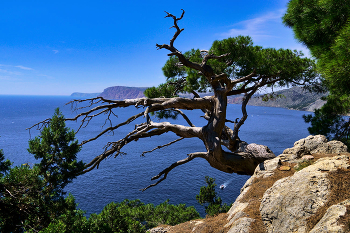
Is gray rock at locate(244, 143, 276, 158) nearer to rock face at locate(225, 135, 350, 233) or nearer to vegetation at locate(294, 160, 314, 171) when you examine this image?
vegetation at locate(294, 160, 314, 171)

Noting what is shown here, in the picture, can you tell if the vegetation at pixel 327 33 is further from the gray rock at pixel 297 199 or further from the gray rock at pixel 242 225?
the gray rock at pixel 242 225

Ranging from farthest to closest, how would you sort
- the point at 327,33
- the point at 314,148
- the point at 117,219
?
the point at 117,219 → the point at 314,148 → the point at 327,33

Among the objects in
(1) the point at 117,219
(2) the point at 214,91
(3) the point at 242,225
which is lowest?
(1) the point at 117,219

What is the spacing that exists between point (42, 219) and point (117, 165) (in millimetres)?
33066

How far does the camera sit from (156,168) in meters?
37.5

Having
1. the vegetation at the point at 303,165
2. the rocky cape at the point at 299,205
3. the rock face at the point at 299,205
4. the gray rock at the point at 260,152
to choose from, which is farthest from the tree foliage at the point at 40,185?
the vegetation at the point at 303,165

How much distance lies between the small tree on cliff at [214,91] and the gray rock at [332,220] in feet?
16.4

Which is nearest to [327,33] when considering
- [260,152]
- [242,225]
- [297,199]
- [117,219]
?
[260,152]

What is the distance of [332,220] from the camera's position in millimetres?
4156

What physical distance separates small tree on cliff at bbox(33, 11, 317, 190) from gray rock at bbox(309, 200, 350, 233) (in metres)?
5.01

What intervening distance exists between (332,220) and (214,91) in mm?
7101

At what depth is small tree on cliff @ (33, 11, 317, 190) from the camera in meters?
9.71

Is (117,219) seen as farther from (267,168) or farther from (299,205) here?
(299,205)

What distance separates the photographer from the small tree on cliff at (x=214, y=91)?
9711 mm
